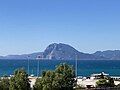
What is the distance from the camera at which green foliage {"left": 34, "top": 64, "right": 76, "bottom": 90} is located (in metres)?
46.8

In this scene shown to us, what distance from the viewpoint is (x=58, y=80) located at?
47219 millimetres

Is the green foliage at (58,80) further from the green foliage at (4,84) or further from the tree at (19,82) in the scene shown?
the green foliage at (4,84)

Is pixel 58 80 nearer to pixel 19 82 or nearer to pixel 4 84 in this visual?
pixel 19 82

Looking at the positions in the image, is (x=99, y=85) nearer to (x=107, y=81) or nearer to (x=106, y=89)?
(x=107, y=81)

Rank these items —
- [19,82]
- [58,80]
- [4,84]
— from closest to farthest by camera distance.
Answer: [19,82], [58,80], [4,84]

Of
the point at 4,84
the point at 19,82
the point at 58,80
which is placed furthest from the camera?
the point at 4,84

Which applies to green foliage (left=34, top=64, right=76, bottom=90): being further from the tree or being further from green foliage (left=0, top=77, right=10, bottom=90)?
green foliage (left=0, top=77, right=10, bottom=90)

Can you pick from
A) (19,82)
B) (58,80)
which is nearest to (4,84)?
(19,82)

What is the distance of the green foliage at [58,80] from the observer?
46812 millimetres

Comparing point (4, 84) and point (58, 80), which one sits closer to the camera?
point (58, 80)

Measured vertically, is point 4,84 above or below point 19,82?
below

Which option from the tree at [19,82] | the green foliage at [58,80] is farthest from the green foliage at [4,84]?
the green foliage at [58,80]

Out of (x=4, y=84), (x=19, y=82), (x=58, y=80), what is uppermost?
(x=58, y=80)

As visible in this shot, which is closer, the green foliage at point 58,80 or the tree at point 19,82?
the tree at point 19,82
